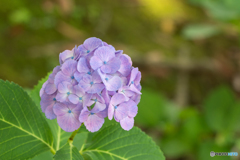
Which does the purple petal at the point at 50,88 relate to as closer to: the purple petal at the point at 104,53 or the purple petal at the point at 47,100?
the purple petal at the point at 47,100

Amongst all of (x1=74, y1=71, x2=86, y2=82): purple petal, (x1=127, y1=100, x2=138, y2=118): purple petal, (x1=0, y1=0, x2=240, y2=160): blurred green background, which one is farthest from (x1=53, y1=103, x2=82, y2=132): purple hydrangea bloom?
(x1=0, y1=0, x2=240, y2=160): blurred green background

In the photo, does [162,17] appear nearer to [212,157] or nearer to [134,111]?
[212,157]

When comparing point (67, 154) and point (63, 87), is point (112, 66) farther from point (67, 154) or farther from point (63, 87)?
point (67, 154)

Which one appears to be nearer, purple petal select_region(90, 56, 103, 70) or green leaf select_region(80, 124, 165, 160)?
purple petal select_region(90, 56, 103, 70)

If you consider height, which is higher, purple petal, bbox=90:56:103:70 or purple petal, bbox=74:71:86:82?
purple petal, bbox=90:56:103:70

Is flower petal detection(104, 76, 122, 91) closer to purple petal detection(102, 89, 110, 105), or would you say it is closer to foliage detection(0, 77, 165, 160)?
purple petal detection(102, 89, 110, 105)

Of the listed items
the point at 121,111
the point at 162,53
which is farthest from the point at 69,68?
the point at 162,53
